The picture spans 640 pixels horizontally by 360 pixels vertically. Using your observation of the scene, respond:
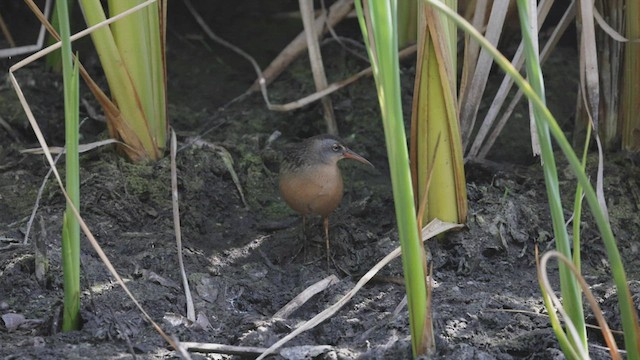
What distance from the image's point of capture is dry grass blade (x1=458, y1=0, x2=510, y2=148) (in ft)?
12.0

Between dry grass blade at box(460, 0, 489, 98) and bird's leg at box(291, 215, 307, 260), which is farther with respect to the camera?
bird's leg at box(291, 215, 307, 260)

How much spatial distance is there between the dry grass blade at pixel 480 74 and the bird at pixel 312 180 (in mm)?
602

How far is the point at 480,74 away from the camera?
12.4 ft

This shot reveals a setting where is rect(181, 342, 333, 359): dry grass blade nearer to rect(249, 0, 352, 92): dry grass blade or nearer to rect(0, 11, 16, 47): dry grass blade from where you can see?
rect(249, 0, 352, 92): dry grass blade

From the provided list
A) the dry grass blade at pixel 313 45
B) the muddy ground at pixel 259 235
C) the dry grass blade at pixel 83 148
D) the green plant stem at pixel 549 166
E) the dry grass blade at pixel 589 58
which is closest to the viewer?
the green plant stem at pixel 549 166

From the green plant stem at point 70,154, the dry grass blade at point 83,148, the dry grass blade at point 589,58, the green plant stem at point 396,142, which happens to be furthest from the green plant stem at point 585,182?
the dry grass blade at point 83,148

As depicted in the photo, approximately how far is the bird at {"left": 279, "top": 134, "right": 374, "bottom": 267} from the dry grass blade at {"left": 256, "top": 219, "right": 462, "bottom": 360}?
52cm

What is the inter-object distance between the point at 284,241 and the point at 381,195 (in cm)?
53

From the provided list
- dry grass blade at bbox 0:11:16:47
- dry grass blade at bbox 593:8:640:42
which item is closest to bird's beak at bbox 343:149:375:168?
dry grass blade at bbox 593:8:640:42

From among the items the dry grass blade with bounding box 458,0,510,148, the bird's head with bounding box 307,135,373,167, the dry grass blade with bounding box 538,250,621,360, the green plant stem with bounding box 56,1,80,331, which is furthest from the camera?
the bird's head with bounding box 307,135,373,167

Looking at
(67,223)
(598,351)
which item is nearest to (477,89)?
(598,351)

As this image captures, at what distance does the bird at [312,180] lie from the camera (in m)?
3.99

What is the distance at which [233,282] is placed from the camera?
3490 mm

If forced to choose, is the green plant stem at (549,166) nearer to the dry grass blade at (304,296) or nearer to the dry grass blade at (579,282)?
the dry grass blade at (579,282)
